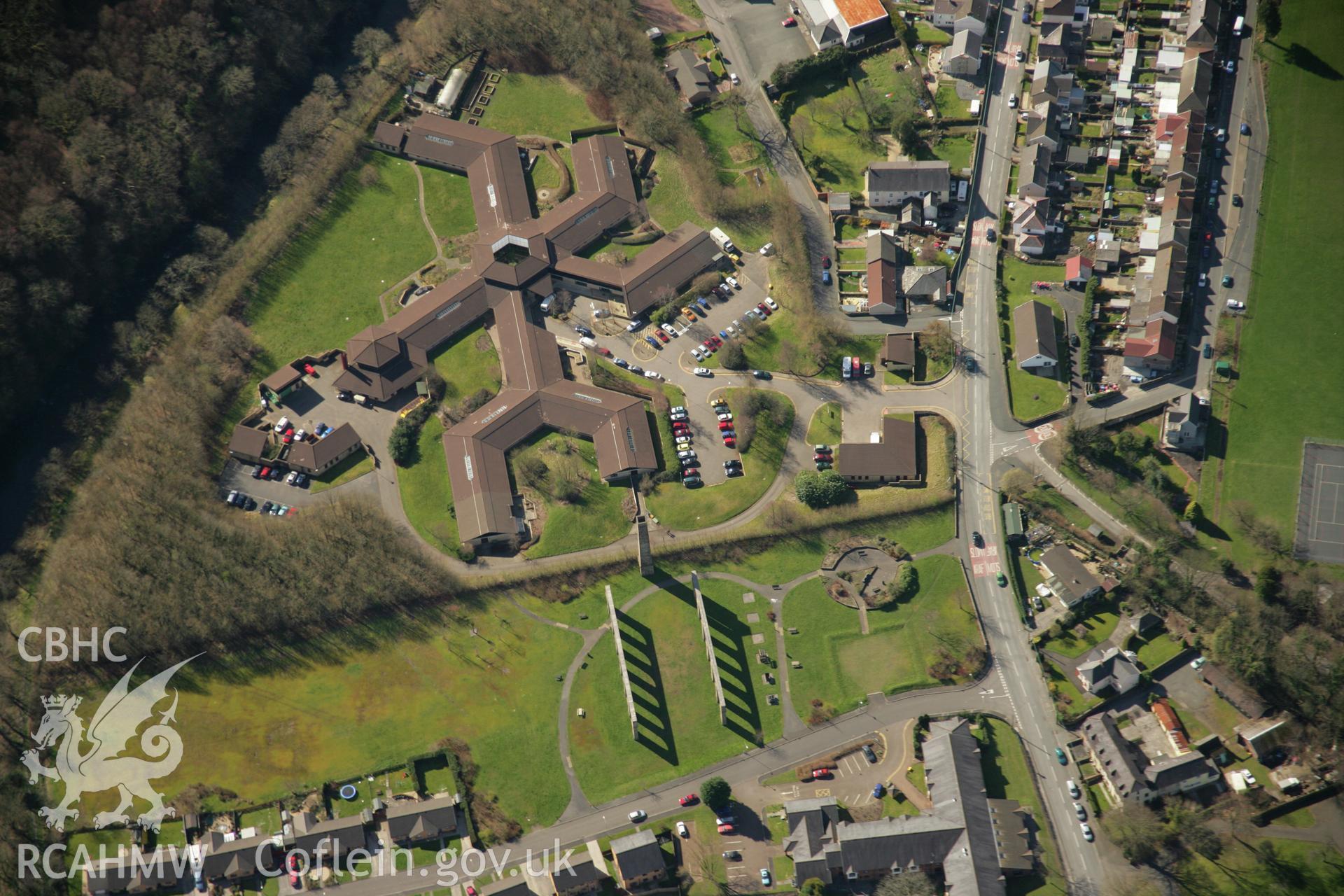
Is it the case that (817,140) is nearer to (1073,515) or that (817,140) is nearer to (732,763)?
(1073,515)

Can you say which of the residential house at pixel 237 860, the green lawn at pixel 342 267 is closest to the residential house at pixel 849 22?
the green lawn at pixel 342 267

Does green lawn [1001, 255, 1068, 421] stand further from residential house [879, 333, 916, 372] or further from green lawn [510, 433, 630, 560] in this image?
green lawn [510, 433, 630, 560]

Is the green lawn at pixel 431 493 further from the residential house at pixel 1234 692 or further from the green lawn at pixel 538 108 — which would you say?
the residential house at pixel 1234 692

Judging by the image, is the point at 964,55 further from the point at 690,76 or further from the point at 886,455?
the point at 886,455

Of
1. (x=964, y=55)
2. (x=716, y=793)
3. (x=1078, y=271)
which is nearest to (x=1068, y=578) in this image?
Answer: (x=1078, y=271)

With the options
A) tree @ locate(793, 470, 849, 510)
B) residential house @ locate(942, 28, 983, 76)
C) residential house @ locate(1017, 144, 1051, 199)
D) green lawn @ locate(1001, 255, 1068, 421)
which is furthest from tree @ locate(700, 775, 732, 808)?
residential house @ locate(942, 28, 983, 76)

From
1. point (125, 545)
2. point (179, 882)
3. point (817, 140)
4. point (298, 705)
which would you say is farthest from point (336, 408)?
point (817, 140)
